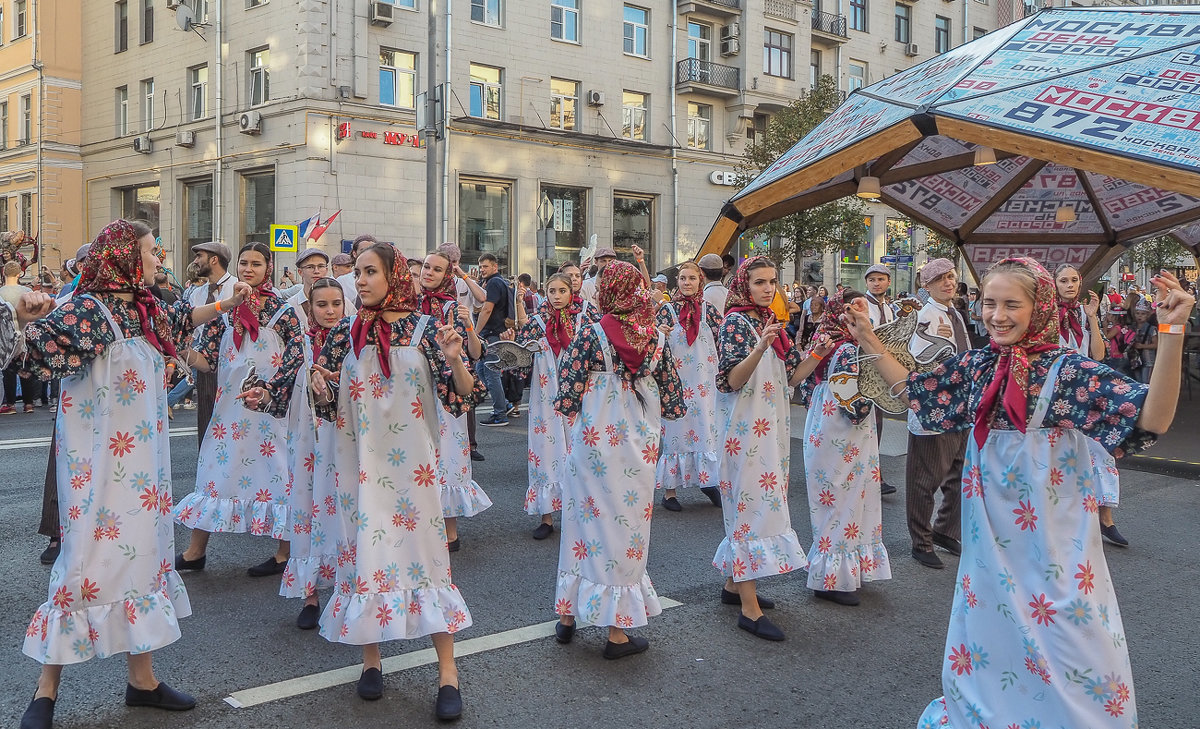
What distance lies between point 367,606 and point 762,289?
2828 mm

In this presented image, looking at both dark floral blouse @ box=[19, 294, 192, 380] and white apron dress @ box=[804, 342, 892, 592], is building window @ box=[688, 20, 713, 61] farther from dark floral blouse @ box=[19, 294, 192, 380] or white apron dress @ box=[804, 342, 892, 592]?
dark floral blouse @ box=[19, 294, 192, 380]

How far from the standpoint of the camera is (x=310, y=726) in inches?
153

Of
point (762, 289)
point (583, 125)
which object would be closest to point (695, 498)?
point (762, 289)

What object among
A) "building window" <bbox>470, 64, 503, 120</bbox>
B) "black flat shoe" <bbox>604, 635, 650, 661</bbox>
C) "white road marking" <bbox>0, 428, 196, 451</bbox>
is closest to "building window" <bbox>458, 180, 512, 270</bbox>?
"building window" <bbox>470, 64, 503, 120</bbox>

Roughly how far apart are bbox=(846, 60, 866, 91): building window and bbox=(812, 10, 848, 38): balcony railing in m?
1.60

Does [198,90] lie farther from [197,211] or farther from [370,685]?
[370,685]

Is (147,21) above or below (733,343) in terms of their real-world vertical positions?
above

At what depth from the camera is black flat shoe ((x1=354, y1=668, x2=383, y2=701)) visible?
4.14 metres

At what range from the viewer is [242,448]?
6.12 metres

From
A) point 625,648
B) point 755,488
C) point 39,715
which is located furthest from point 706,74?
point 39,715

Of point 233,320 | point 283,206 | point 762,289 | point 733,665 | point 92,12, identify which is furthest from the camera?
point 92,12

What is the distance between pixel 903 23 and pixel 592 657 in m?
41.1

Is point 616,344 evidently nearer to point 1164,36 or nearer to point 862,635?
point 862,635

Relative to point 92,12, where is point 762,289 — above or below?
below
